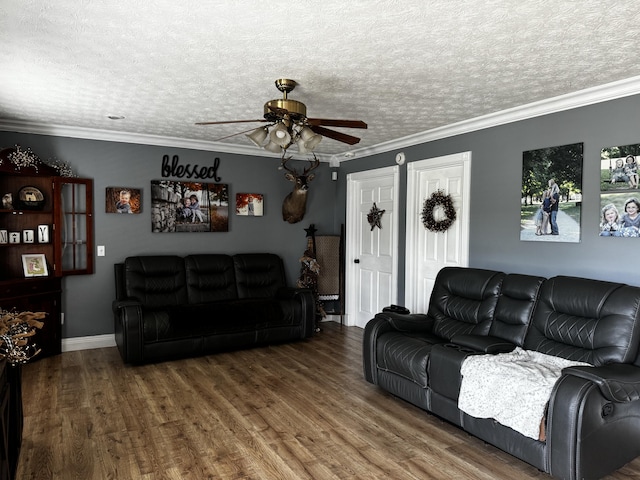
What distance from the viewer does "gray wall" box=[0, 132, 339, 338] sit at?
5082 millimetres

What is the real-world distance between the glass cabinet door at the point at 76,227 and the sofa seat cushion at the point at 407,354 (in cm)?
349

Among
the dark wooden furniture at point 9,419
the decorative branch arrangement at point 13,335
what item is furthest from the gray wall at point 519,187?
the dark wooden furniture at point 9,419

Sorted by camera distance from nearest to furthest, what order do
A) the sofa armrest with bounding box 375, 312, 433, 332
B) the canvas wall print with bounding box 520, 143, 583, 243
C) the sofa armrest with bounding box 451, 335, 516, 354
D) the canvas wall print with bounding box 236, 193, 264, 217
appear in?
the sofa armrest with bounding box 451, 335, 516, 354
the canvas wall print with bounding box 520, 143, 583, 243
the sofa armrest with bounding box 375, 312, 433, 332
the canvas wall print with bounding box 236, 193, 264, 217

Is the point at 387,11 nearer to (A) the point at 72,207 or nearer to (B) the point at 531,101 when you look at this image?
(B) the point at 531,101

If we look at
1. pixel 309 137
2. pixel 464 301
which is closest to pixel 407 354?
pixel 464 301

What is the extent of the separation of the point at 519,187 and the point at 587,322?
1476 millimetres

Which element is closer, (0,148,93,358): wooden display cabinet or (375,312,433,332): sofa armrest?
(375,312,433,332): sofa armrest

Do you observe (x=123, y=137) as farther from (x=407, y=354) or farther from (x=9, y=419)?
(x=407, y=354)

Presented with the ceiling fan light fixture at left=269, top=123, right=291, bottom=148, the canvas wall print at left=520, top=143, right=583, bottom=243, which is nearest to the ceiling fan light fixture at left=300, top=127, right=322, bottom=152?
the ceiling fan light fixture at left=269, top=123, right=291, bottom=148

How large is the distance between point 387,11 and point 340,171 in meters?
4.51

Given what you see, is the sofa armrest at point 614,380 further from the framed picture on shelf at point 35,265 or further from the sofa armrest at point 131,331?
the framed picture on shelf at point 35,265

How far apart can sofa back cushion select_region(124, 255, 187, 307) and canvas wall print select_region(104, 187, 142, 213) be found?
624mm

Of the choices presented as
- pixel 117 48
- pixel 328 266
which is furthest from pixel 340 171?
pixel 117 48

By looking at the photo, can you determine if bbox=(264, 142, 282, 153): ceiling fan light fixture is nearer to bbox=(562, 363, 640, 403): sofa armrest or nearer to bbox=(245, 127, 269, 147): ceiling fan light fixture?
bbox=(245, 127, 269, 147): ceiling fan light fixture
